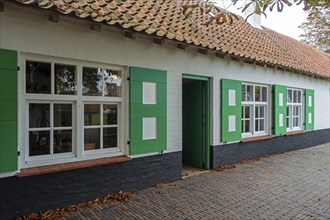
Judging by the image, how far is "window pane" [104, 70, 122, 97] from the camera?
5266 mm

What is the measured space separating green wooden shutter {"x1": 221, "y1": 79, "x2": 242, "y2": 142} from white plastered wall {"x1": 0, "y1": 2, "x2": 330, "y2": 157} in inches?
6.4

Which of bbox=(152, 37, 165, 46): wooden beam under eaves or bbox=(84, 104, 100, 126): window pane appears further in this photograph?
bbox=(152, 37, 165, 46): wooden beam under eaves

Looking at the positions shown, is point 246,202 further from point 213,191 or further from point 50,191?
point 50,191

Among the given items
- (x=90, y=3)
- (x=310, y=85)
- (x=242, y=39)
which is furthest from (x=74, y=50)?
(x=310, y=85)

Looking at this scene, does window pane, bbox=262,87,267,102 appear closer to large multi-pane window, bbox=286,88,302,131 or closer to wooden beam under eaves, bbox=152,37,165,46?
large multi-pane window, bbox=286,88,302,131

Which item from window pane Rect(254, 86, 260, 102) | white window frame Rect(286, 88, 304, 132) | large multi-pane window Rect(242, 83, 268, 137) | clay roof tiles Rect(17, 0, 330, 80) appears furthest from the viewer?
white window frame Rect(286, 88, 304, 132)

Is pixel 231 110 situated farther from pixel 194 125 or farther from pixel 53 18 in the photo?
pixel 53 18

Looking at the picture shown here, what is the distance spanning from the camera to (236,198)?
5176 millimetres

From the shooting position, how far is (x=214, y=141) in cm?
738

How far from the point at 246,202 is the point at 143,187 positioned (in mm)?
2091

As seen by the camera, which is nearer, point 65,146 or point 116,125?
point 65,146

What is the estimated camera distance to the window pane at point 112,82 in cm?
527

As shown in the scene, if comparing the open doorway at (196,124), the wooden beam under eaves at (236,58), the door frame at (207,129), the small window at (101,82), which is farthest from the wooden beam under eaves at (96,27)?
the wooden beam under eaves at (236,58)

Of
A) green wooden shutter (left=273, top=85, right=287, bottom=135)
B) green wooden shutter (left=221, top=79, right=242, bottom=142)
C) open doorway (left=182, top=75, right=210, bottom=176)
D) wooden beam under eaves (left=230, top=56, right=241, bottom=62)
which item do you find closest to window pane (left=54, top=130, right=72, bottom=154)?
open doorway (left=182, top=75, right=210, bottom=176)
